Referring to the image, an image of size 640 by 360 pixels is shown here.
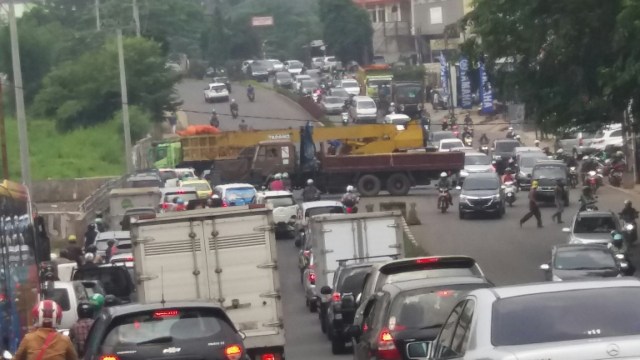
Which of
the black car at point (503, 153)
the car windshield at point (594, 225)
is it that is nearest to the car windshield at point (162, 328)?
the car windshield at point (594, 225)

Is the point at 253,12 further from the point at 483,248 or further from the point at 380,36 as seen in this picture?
the point at 483,248

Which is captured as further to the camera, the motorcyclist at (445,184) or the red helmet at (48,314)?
the motorcyclist at (445,184)

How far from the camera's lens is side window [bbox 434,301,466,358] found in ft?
32.0

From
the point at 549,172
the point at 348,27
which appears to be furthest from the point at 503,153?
the point at 348,27

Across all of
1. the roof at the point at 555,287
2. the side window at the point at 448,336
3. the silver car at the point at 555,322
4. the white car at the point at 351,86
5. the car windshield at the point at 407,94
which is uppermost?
the white car at the point at 351,86

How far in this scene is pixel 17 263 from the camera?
1927cm

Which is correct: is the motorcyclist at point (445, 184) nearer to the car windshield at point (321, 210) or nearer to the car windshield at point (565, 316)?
the car windshield at point (321, 210)

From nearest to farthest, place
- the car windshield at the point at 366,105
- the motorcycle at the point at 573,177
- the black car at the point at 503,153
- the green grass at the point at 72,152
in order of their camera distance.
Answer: the motorcycle at the point at 573,177
the black car at the point at 503,153
the green grass at the point at 72,152
the car windshield at the point at 366,105

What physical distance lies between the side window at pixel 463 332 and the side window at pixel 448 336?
0.07 metres

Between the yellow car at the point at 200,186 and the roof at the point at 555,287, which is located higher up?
the roof at the point at 555,287

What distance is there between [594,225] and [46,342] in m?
25.7

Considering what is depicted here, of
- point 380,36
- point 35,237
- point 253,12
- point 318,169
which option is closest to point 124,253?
point 35,237

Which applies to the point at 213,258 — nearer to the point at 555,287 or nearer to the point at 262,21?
the point at 555,287

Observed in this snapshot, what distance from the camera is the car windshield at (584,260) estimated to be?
29114 millimetres
